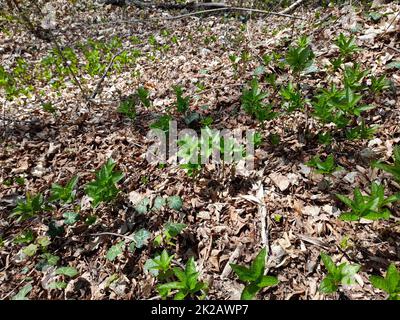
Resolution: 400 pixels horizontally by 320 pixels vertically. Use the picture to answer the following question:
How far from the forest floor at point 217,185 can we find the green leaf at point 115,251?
5 centimetres

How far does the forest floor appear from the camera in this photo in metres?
2.58

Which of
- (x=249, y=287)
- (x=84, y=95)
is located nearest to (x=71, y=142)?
(x=84, y=95)

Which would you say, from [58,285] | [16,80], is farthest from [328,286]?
[16,80]

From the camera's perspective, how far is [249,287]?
2.23 m

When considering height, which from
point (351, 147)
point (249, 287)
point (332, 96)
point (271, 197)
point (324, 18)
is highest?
point (324, 18)

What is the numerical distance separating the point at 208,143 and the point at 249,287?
57.5 inches

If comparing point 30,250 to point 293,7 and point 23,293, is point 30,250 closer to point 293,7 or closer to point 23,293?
point 23,293

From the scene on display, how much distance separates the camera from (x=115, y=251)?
2.82 meters

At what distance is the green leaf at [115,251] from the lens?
2.78 metres

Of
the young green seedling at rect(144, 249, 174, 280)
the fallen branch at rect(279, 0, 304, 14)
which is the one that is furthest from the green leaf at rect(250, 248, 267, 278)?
the fallen branch at rect(279, 0, 304, 14)

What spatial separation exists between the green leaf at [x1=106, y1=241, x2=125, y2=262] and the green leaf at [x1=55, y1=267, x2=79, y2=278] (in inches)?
12.6

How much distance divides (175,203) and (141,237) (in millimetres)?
464
